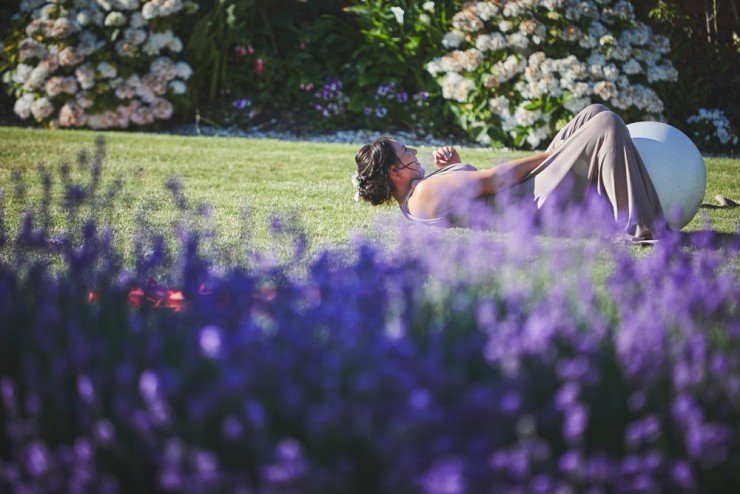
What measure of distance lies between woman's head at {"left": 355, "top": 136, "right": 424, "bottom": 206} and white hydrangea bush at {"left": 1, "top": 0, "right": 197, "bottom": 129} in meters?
5.84

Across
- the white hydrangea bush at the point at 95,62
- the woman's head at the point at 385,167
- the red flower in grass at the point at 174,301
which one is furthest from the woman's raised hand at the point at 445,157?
the white hydrangea bush at the point at 95,62

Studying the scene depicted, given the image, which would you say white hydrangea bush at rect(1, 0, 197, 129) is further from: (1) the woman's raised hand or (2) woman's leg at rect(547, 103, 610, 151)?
(2) woman's leg at rect(547, 103, 610, 151)

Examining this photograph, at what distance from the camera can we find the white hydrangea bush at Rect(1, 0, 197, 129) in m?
9.80

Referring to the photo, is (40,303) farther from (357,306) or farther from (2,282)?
(357,306)

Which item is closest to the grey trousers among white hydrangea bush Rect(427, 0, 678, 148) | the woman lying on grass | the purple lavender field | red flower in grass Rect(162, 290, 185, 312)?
the woman lying on grass

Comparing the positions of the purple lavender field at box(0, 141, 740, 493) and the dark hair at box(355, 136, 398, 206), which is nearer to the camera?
the purple lavender field at box(0, 141, 740, 493)

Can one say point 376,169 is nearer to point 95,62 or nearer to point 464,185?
point 464,185

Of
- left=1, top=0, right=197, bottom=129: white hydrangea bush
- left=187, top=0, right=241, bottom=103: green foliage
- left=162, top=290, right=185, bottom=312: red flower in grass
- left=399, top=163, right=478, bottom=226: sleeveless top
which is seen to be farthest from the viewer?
left=187, top=0, right=241, bottom=103: green foliage

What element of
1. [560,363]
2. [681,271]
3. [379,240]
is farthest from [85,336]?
[379,240]

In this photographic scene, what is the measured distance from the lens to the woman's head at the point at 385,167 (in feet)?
16.3

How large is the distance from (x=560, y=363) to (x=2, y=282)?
150 centimetres

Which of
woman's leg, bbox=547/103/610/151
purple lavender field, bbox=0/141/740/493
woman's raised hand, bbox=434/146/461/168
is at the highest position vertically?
woman's leg, bbox=547/103/610/151

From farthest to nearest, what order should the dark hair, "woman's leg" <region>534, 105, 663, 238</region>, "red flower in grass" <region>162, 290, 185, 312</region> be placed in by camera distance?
the dark hair
"woman's leg" <region>534, 105, 663, 238</region>
"red flower in grass" <region>162, 290, 185, 312</region>

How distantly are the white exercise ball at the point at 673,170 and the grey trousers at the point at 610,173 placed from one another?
0.14 metres
